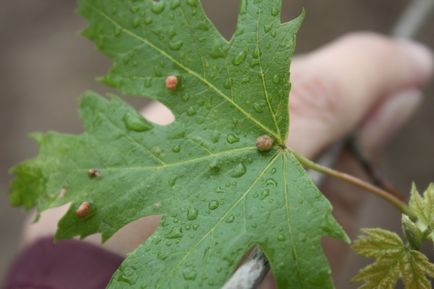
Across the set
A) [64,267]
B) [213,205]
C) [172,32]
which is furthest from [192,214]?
[64,267]

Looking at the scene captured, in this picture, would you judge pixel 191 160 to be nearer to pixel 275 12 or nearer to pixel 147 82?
pixel 147 82

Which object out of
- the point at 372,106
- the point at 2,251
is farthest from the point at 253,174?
the point at 2,251

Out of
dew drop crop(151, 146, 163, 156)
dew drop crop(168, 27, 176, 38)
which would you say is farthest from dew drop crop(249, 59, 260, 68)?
dew drop crop(151, 146, 163, 156)

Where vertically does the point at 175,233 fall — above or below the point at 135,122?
below

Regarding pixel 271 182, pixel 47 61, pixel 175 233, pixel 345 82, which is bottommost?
pixel 175 233

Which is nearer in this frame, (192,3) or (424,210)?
(424,210)

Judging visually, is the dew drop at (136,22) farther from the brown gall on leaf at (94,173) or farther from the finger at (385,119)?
the finger at (385,119)

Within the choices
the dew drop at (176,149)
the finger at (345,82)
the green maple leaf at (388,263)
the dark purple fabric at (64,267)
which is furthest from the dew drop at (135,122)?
the finger at (345,82)
